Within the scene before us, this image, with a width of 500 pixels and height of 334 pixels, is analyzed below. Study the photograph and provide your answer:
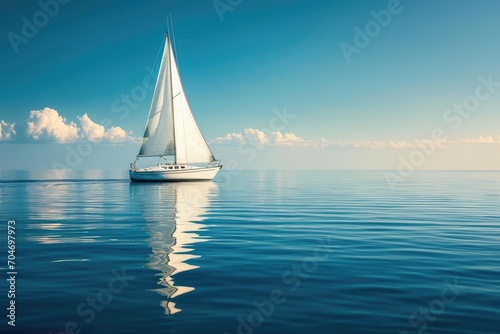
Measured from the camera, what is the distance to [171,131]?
84000 millimetres

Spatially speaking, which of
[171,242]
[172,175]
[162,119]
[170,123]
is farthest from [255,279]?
[162,119]

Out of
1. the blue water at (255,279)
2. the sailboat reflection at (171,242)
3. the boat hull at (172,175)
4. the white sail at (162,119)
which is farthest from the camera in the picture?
the white sail at (162,119)

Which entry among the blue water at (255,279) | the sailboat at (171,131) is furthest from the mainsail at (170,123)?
the blue water at (255,279)

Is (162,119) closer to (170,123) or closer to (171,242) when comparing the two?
(170,123)

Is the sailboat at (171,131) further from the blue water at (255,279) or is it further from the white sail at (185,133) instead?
the blue water at (255,279)

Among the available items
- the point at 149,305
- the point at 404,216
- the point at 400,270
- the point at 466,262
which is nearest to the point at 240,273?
the point at 149,305

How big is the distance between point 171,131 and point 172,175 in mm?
9582

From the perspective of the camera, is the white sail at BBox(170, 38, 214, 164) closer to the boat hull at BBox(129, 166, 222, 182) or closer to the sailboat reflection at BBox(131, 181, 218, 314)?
the boat hull at BBox(129, 166, 222, 182)

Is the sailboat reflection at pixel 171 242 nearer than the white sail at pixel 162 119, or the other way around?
the sailboat reflection at pixel 171 242

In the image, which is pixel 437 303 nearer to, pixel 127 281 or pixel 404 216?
pixel 127 281

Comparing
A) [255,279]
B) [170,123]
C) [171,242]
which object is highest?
[170,123]

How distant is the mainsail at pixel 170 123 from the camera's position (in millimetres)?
83562

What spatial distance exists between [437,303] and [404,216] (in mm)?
20290

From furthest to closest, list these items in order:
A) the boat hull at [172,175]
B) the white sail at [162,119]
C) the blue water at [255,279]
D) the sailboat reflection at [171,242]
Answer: the white sail at [162,119] → the boat hull at [172,175] → the sailboat reflection at [171,242] → the blue water at [255,279]
